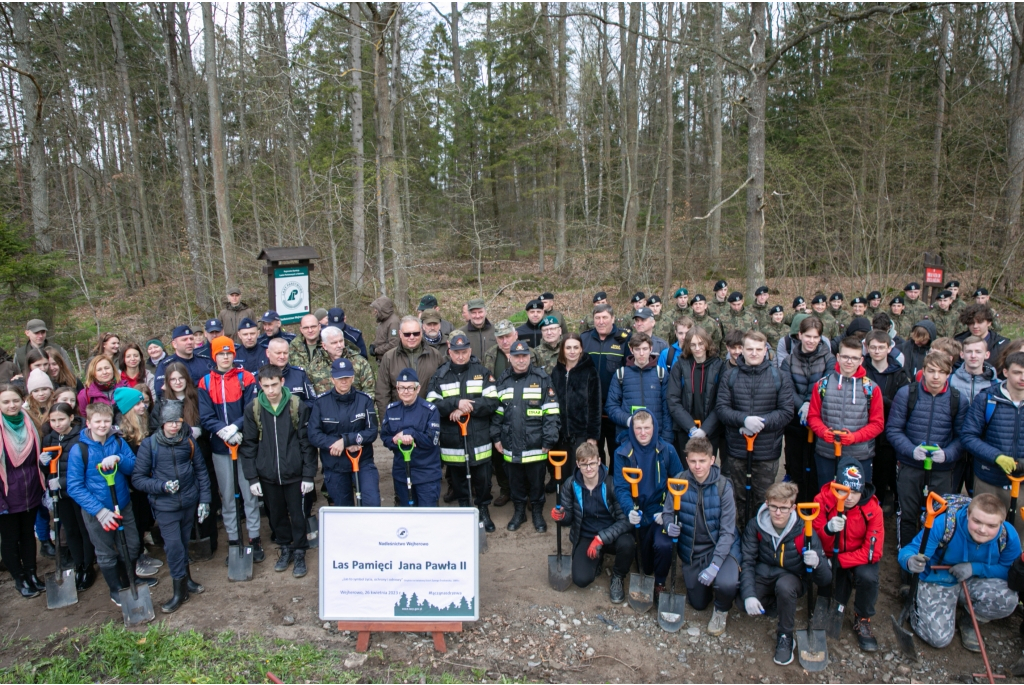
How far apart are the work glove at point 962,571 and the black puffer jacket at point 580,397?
305cm

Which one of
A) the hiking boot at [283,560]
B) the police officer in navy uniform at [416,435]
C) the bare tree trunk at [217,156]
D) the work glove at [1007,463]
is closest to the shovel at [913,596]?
the work glove at [1007,463]

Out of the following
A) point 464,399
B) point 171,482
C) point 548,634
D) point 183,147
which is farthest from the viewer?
point 183,147

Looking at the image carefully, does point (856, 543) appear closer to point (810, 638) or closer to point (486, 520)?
point (810, 638)

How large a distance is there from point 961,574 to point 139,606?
626 centimetres

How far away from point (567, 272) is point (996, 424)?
16739 mm

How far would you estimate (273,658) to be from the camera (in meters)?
4.34

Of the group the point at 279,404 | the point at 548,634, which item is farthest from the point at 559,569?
the point at 279,404

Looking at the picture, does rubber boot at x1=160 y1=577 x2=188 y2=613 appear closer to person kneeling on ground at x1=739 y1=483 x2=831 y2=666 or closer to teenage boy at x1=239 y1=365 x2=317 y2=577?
teenage boy at x1=239 y1=365 x2=317 y2=577

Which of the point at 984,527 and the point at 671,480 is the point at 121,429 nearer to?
the point at 671,480

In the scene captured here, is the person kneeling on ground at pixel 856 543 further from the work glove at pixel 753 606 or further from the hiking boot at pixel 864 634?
the work glove at pixel 753 606

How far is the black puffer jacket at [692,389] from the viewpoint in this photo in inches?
227

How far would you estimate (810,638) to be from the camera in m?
4.32

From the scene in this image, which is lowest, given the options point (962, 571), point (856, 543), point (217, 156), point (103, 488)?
point (962, 571)

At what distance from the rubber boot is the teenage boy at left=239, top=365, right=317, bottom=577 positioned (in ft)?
2.46
